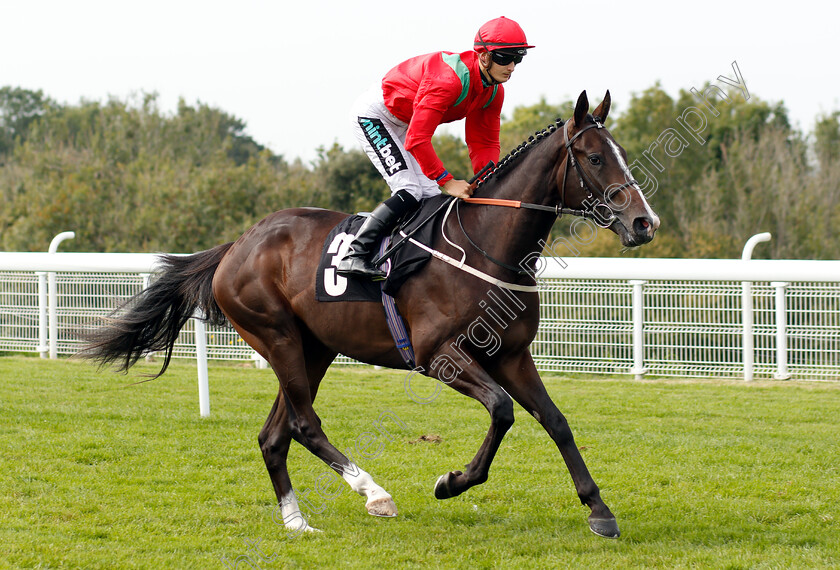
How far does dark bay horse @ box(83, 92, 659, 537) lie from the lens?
3758 millimetres

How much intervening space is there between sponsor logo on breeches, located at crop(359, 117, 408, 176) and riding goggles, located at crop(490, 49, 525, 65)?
716 mm

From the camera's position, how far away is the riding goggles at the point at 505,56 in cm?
394

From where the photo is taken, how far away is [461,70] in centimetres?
398

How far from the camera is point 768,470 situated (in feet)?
16.4

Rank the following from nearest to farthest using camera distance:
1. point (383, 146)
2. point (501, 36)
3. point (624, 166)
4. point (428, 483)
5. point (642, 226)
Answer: point (642, 226) → point (624, 166) → point (501, 36) → point (383, 146) → point (428, 483)

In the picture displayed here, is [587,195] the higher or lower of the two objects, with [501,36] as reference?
lower

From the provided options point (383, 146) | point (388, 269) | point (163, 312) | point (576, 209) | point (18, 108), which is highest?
point (18, 108)

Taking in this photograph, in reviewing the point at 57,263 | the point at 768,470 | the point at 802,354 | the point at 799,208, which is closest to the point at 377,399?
the point at 57,263

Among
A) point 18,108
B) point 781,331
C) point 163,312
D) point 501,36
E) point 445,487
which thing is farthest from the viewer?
point 18,108

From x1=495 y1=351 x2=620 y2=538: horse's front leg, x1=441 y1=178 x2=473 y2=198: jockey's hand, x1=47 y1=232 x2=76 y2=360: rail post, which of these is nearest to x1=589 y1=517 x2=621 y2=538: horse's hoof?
x1=495 y1=351 x2=620 y2=538: horse's front leg

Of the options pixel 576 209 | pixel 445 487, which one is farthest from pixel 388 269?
pixel 445 487

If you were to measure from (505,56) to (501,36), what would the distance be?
9cm

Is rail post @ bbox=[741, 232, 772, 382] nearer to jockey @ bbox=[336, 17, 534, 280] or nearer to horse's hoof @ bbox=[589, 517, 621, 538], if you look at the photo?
jockey @ bbox=[336, 17, 534, 280]

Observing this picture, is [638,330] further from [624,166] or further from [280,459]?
[624,166]
